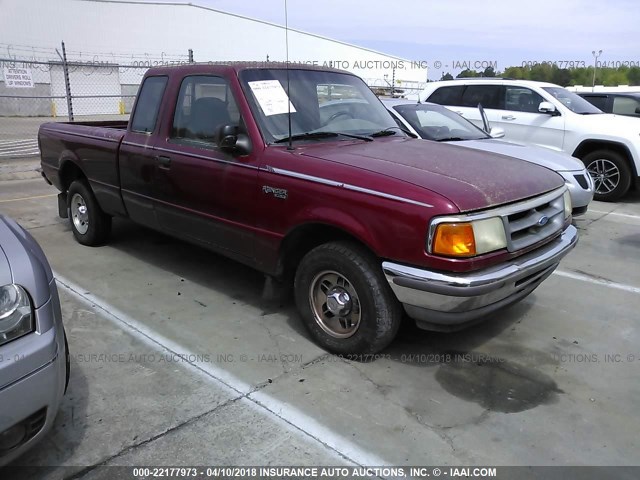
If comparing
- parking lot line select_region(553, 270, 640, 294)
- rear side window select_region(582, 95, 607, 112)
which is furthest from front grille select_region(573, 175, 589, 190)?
rear side window select_region(582, 95, 607, 112)

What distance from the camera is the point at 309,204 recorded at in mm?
3439

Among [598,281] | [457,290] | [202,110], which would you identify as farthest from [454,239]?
[598,281]

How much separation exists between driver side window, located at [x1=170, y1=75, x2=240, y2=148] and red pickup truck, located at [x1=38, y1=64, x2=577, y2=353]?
13mm

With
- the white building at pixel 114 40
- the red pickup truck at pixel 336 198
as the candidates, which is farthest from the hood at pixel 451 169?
the white building at pixel 114 40

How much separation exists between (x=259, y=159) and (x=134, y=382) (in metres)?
1.66

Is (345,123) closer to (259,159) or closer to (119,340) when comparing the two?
(259,159)

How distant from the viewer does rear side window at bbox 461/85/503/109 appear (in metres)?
9.52

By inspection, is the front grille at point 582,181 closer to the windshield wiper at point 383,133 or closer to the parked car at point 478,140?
the parked car at point 478,140

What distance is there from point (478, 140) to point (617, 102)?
6.07 meters

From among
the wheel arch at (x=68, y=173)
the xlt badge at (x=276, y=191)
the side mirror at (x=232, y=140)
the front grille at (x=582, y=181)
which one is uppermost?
the side mirror at (x=232, y=140)

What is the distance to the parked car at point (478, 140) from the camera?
6.33m

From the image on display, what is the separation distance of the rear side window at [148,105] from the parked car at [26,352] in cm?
254

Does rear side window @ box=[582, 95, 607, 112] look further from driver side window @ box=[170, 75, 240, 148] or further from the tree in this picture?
the tree

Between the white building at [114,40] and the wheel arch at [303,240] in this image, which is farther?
the white building at [114,40]
